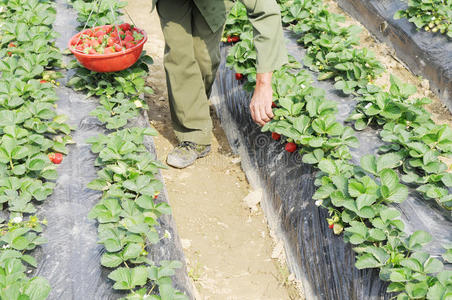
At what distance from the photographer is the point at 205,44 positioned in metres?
3.44

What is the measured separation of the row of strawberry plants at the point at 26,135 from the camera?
7.17ft

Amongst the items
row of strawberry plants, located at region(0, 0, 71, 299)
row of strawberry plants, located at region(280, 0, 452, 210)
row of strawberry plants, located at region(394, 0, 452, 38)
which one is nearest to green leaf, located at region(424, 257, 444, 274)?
row of strawberry plants, located at region(280, 0, 452, 210)

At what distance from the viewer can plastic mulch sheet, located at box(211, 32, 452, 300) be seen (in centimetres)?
245

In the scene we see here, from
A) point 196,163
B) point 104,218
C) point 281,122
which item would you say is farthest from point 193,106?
point 104,218

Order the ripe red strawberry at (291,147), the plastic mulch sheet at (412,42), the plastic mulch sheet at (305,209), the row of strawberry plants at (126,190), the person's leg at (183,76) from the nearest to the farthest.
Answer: the row of strawberry plants at (126,190), the plastic mulch sheet at (305,209), the ripe red strawberry at (291,147), the person's leg at (183,76), the plastic mulch sheet at (412,42)

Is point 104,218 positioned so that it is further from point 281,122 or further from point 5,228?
point 281,122

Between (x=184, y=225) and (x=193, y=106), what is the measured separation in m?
0.88

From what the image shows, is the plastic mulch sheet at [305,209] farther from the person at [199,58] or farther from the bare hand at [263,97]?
the bare hand at [263,97]

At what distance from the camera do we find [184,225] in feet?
10.8

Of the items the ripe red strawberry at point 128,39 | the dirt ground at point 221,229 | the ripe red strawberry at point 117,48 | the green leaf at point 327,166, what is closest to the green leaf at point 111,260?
Answer: the dirt ground at point 221,229

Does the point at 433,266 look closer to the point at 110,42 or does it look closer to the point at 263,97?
the point at 263,97

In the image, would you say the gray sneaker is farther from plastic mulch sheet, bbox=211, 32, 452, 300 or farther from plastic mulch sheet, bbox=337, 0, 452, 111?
plastic mulch sheet, bbox=337, 0, 452, 111

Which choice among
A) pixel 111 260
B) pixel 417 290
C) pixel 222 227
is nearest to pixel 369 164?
pixel 417 290

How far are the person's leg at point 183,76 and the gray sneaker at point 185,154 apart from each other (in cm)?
5
